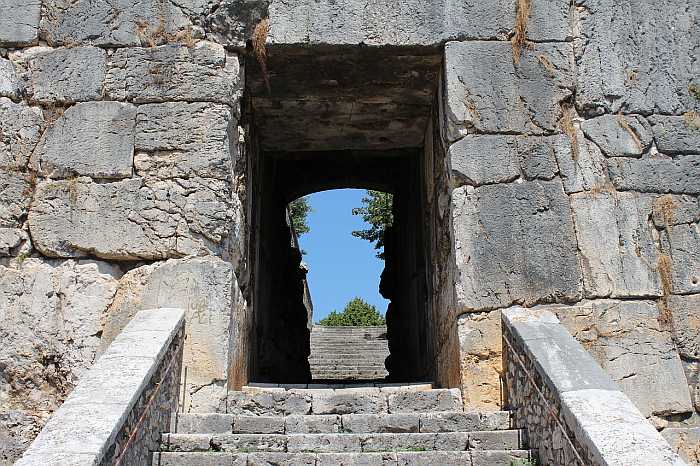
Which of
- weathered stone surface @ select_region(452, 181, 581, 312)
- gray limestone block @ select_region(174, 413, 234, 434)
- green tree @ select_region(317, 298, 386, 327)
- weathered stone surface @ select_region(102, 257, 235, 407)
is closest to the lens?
gray limestone block @ select_region(174, 413, 234, 434)

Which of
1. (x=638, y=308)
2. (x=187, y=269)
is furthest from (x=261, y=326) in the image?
(x=638, y=308)

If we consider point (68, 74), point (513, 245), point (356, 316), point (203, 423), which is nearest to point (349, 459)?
point (203, 423)

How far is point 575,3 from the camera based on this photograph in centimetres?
613

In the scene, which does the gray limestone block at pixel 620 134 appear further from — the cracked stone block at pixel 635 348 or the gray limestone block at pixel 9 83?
the gray limestone block at pixel 9 83

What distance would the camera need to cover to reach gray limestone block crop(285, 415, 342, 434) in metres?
4.83

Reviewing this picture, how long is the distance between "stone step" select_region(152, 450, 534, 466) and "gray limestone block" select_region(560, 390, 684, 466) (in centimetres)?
55

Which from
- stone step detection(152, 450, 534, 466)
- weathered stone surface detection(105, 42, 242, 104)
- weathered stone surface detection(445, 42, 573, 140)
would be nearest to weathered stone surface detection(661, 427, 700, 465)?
stone step detection(152, 450, 534, 466)

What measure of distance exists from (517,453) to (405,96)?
11.3 ft

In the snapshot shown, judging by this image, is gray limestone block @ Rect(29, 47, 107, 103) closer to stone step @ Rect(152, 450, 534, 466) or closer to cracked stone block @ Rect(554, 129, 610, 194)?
stone step @ Rect(152, 450, 534, 466)

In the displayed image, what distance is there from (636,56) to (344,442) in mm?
3764

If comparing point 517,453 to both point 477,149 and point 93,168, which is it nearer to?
point 477,149

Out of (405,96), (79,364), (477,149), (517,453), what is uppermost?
(405,96)

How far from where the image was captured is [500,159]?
18.6 ft

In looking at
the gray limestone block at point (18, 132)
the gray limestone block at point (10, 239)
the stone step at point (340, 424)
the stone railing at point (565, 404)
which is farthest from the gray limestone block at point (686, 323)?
the gray limestone block at point (18, 132)
